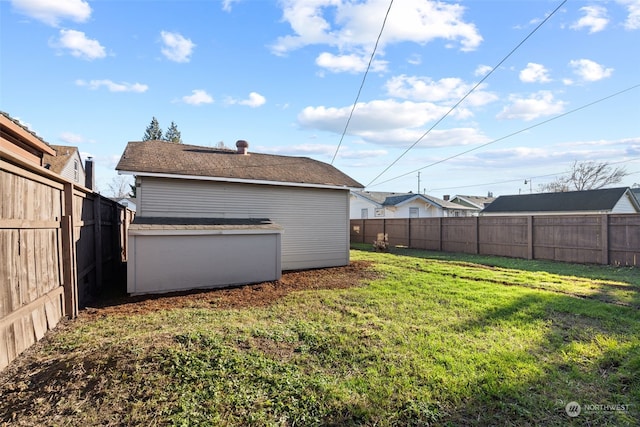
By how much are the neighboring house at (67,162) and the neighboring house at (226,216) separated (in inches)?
364

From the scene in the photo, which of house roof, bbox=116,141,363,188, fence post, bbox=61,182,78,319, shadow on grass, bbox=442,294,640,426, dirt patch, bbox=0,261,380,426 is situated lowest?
shadow on grass, bbox=442,294,640,426

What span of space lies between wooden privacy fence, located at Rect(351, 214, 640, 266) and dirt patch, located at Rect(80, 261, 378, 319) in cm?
758

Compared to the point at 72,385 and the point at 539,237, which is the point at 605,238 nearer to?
the point at 539,237

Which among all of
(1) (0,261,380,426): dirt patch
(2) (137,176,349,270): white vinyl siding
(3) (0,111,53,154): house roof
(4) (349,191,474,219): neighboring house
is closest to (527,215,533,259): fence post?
(2) (137,176,349,270): white vinyl siding

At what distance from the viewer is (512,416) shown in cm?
257

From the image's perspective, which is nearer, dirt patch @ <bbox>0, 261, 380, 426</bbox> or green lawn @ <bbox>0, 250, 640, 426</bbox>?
dirt patch @ <bbox>0, 261, 380, 426</bbox>

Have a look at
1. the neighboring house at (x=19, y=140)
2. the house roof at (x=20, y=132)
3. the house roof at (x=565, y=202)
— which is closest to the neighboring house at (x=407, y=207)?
the house roof at (x=565, y=202)

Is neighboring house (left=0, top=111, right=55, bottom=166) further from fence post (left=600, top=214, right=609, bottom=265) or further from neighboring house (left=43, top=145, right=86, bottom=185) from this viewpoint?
fence post (left=600, top=214, right=609, bottom=265)

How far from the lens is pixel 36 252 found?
3.78 meters

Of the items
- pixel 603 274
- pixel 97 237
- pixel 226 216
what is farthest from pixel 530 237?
pixel 97 237

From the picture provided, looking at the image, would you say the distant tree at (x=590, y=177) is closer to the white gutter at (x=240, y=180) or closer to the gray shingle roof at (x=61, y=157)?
the white gutter at (x=240, y=180)

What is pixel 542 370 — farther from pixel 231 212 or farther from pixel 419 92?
pixel 419 92

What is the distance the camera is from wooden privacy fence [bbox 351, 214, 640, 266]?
1009 cm

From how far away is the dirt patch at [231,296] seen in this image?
5.62 m
